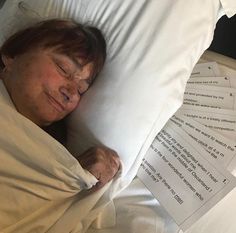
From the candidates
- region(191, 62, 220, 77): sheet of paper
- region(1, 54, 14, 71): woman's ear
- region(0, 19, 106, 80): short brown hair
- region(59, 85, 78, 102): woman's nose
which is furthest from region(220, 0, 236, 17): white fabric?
region(1, 54, 14, 71): woman's ear

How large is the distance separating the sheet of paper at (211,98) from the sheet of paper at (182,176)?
101mm

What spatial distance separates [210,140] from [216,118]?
0.25 feet

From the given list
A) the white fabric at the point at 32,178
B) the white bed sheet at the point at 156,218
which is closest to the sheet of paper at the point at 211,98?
the white bed sheet at the point at 156,218

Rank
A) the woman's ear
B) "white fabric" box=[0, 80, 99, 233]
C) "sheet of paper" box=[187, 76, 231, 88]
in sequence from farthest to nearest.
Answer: "sheet of paper" box=[187, 76, 231, 88], the woman's ear, "white fabric" box=[0, 80, 99, 233]

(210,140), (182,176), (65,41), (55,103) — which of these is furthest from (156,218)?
(65,41)

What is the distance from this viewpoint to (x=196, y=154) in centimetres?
98

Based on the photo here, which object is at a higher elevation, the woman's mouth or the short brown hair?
the short brown hair

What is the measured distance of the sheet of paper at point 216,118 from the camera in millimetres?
1025

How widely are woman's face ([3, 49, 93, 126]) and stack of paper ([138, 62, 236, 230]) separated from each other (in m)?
0.24

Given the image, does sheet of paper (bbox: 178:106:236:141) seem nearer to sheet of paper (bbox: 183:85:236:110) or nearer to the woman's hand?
sheet of paper (bbox: 183:85:236:110)

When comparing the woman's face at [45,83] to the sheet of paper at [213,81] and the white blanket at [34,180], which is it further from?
the sheet of paper at [213,81]

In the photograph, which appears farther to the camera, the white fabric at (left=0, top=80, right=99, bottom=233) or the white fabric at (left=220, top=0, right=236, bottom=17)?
the white fabric at (left=220, top=0, right=236, bottom=17)

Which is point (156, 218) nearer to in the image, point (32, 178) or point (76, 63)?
point (32, 178)

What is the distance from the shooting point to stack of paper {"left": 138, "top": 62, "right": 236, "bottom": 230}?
902 mm
